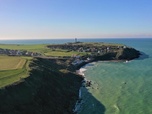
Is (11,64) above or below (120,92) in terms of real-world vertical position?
above

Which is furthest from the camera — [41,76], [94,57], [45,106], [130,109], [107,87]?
[94,57]

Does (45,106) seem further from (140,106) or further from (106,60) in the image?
(106,60)

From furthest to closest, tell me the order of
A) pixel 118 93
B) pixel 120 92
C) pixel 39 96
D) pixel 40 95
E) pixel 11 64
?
pixel 11 64, pixel 120 92, pixel 118 93, pixel 40 95, pixel 39 96

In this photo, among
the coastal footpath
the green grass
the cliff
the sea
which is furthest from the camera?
the green grass

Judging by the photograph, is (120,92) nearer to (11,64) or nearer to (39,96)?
(39,96)

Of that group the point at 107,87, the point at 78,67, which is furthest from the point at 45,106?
the point at 78,67

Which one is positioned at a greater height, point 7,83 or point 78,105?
point 7,83

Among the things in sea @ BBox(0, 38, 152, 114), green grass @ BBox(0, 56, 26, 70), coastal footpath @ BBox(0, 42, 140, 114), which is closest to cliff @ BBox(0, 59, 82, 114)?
coastal footpath @ BBox(0, 42, 140, 114)

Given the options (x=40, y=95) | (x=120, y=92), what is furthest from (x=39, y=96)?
(x=120, y=92)

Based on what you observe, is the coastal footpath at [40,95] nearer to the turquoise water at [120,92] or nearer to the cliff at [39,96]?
the cliff at [39,96]

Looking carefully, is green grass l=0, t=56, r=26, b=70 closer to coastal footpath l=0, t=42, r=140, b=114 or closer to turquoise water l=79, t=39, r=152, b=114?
coastal footpath l=0, t=42, r=140, b=114

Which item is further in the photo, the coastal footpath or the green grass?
the green grass
